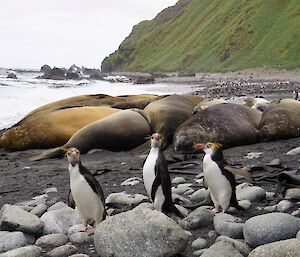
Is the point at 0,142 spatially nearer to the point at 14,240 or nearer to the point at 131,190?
the point at 131,190

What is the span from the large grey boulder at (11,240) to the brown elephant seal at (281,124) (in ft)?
18.4

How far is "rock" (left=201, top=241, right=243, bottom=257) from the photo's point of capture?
12.7ft

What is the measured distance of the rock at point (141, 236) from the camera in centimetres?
404

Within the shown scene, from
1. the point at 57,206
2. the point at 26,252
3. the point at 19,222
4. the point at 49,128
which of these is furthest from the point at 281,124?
the point at 26,252

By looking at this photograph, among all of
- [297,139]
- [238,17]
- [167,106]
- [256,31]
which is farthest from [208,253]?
[238,17]

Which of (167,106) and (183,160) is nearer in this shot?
(183,160)

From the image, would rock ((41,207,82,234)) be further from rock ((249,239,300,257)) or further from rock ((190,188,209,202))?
rock ((249,239,300,257))

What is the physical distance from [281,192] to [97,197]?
193 cm

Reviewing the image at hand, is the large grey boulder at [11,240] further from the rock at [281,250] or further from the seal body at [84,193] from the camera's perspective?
the rock at [281,250]

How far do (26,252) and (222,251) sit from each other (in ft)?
5.35

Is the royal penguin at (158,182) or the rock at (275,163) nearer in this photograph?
the royal penguin at (158,182)

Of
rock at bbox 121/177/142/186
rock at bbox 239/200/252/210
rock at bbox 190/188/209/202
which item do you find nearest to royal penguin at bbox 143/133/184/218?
rock at bbox 239/200/252/210

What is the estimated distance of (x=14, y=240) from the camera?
4684mm

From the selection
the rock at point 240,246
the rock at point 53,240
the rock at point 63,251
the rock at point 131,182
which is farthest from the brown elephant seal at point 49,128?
the rock at point 240,246
